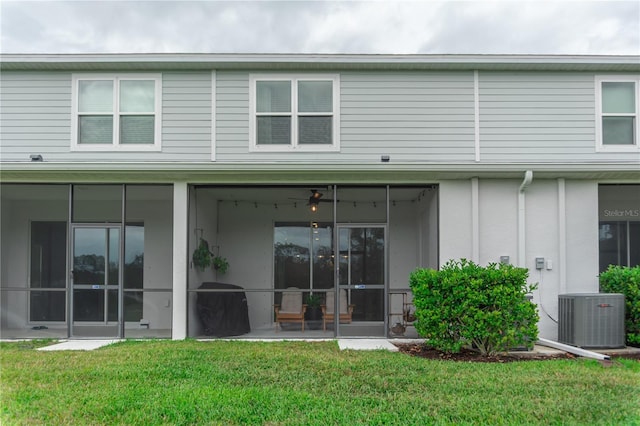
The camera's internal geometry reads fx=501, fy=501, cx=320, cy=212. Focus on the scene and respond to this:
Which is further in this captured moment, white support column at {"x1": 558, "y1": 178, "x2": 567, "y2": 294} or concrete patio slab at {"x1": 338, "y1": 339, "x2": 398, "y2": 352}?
white support column at {"x1": 558, "y1": 178, "x2": 567, "y2": 294}

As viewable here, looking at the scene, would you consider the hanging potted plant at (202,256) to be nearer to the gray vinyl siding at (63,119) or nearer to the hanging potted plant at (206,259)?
the hanging potted plant at (206,259)

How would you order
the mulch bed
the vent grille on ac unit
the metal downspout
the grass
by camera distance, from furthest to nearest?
the metal downspout < the vent grille on ac unit < the mulch bed < the grass

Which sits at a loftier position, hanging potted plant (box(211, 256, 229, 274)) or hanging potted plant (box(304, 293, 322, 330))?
hanging potted plant (box(211, 256, 229, 274))

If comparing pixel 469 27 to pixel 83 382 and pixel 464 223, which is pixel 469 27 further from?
pixel 83 382

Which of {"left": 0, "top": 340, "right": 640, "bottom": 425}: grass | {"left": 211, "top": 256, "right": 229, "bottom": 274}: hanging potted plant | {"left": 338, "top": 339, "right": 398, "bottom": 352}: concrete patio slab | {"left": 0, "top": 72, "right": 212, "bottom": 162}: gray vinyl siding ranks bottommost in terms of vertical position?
{"left": 338, "top": 339, "right": 398, "bottom": 352}: concrete patio slab

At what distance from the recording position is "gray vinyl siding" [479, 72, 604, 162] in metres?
8.64

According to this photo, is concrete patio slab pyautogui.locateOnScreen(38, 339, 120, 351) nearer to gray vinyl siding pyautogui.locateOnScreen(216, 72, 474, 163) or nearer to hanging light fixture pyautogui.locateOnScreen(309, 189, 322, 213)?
gray vinyl siding pyautogui.locateOnScreen(216, 72, 474, 163)

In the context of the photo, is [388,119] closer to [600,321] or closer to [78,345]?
[600,321]

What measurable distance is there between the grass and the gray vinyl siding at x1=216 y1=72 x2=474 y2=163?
3408mm

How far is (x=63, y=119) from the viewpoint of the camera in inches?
345

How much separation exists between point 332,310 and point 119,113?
5.11 metres

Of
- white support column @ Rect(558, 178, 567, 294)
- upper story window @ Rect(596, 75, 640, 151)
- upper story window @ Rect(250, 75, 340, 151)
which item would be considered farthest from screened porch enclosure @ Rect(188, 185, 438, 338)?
upper story window @ Rect(596, 75, 640, 151)

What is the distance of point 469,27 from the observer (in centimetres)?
1014

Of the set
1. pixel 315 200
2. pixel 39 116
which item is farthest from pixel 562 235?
pixel 39 116
